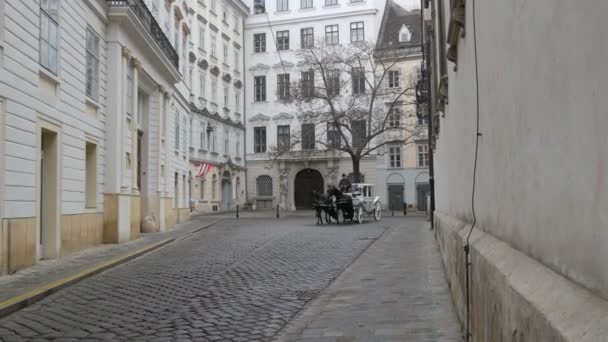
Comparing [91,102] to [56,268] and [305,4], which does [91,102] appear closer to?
[56,268]

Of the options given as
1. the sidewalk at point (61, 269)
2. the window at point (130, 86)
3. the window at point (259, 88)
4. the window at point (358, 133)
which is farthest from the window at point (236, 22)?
the sidewalk at point (61, 269)

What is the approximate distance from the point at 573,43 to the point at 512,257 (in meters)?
1.29

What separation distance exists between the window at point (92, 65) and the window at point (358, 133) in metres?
23.7

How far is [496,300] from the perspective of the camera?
9.62 feet

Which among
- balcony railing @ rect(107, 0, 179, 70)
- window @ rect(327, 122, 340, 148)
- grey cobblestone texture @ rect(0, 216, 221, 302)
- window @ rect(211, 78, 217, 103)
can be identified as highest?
window @ rect(211, 78, 217, 103)

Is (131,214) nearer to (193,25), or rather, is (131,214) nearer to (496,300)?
(496,300)

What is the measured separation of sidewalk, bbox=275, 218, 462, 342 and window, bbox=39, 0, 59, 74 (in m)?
7.47

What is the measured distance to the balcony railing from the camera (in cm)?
1720

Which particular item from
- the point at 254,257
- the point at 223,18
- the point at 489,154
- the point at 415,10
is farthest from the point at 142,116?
the point at 415,10

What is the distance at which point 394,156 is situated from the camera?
47250 millimetres

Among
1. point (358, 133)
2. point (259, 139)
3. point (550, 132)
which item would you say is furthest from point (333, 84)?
point (550, 132)

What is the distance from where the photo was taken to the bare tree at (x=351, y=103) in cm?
3831

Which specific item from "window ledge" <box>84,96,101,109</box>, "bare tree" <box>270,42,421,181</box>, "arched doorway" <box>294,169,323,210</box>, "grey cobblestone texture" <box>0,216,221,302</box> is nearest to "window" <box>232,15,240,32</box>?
"bare tree" <box>270,42,421,181</box>

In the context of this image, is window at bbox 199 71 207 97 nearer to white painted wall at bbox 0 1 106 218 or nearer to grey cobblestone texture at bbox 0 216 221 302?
white painted wall at bbox 0 1 106 218
